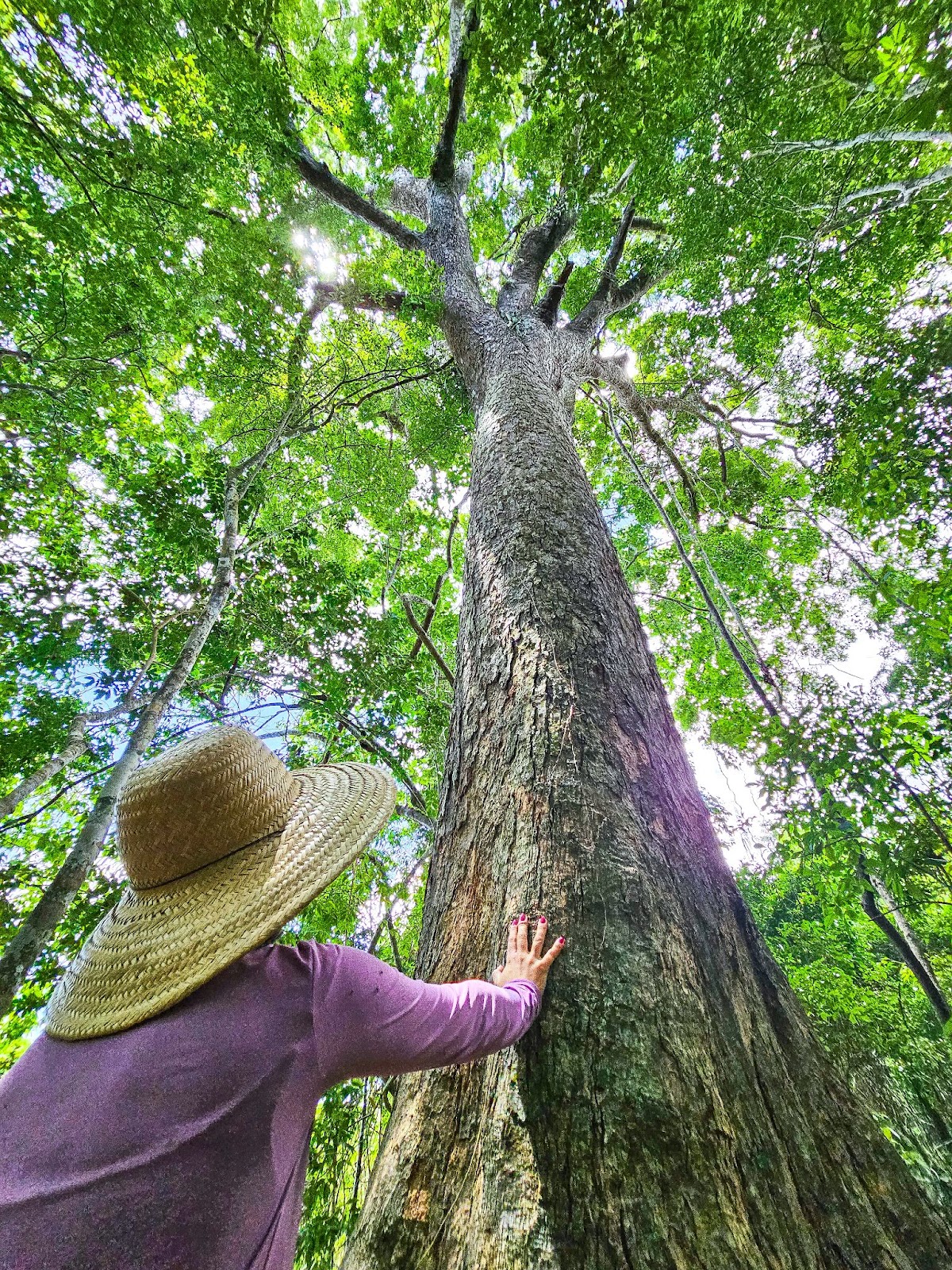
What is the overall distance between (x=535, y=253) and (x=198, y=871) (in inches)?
271

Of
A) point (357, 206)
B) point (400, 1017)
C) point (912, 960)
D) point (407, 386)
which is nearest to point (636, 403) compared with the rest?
point (407, 386)

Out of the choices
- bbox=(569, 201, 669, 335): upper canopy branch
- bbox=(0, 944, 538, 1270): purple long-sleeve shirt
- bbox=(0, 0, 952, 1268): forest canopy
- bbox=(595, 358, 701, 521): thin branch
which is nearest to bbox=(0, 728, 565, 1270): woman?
bbox=(0, 944, 538, 1270): purple long-sleeve shirt

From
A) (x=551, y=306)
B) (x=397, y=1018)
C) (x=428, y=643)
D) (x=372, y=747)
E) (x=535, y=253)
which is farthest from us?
(x=535, y=253)

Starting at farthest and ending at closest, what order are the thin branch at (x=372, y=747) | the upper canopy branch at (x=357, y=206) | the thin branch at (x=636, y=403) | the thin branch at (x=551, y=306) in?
the thin branch at (x=636, y=403), the upper canopy branch at (x=357, y=206), the thin branch at (x=372, y=747), the thin branch at (x=551, y=306)

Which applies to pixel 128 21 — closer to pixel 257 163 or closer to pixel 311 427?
pixel 257 163

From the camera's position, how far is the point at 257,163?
5168 mm

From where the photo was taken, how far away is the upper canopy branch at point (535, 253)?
5.34 meters

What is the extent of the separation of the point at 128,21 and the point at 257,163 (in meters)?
1.65

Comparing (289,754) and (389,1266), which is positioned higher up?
(289,754)

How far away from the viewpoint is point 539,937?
113 centimetres

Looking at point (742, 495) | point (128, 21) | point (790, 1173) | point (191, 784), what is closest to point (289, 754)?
point (191, 784)

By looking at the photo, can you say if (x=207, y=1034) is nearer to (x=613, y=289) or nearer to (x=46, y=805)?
(x=46, y=805)

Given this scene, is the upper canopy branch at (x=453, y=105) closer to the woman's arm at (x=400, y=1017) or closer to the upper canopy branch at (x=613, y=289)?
the upper canopy branch at (x=613, y=289)

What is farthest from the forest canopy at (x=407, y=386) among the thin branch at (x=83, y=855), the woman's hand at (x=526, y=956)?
the woman's hand at (x=526, y=956)
